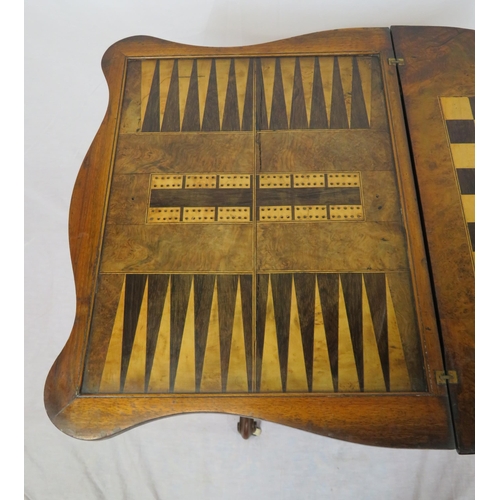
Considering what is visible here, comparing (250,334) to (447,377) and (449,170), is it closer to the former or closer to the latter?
(447,377)

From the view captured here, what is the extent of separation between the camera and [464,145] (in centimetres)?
190

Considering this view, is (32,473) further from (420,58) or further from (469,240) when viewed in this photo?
(420,58)

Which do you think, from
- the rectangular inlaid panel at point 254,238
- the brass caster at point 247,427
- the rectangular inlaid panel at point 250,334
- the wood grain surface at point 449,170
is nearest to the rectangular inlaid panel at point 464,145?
the wood grain surface at point 449,170

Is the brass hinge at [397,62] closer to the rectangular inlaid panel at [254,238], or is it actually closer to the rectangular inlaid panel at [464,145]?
the rectangular inlaid panel at [254,238]

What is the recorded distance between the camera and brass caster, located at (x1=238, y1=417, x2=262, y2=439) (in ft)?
7.63

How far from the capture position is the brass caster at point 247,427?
232cm

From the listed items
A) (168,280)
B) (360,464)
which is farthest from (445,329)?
(360,464)

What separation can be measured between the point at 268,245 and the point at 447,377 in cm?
77

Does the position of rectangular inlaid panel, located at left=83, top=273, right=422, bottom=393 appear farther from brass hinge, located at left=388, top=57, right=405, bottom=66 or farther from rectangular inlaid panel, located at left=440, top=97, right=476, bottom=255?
brass hinge, located at left=388, top=57, right=405, bottom=66

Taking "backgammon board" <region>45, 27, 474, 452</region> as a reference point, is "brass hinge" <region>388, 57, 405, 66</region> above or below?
above

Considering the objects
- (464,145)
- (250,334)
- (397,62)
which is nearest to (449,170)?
(464,145)

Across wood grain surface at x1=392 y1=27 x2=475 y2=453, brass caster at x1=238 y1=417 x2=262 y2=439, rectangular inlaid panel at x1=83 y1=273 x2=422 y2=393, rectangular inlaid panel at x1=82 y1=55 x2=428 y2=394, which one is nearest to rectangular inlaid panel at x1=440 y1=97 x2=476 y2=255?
wood grain surface at x1=392 y1=27 x2=475 y2=453

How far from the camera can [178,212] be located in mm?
1860

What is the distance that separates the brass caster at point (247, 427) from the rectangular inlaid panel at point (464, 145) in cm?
134
